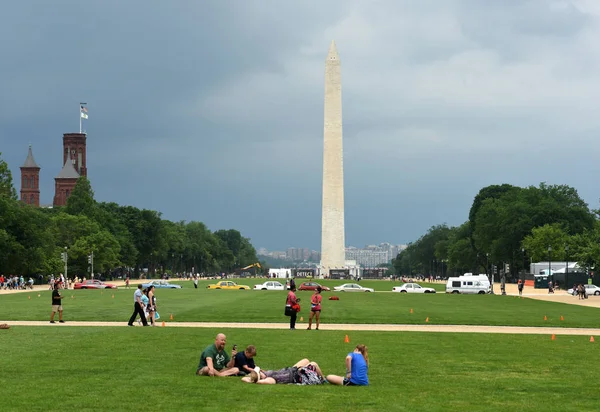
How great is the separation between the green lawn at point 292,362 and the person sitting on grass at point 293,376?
401 mm

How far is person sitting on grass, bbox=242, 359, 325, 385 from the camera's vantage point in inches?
683

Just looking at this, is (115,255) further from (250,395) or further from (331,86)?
(250,395)

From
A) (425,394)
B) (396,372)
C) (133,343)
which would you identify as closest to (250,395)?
(425,394)

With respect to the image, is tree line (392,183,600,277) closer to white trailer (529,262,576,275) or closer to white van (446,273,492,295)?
white trailer (529,262,576,275)

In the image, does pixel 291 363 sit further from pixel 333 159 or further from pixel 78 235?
pixel 78 235

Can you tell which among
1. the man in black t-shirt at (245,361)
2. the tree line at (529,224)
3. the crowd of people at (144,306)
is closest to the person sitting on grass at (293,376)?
the man in black t-shirt at (245,361)

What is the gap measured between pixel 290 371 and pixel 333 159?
10306cm

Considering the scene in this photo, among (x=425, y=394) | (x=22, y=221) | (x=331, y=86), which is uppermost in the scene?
(x=331, y=86)

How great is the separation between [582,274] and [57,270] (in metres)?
62.7

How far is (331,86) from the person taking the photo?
118375 millimetres

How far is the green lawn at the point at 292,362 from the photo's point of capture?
1499 centimetres

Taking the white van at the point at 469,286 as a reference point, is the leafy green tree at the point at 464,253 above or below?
above

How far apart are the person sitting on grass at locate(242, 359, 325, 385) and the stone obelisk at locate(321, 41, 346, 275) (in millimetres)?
102225

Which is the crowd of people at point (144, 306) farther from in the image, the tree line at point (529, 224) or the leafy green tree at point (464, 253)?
the leafy green tree at point (464, 253)
